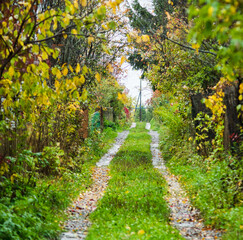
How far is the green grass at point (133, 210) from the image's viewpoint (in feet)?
14.0

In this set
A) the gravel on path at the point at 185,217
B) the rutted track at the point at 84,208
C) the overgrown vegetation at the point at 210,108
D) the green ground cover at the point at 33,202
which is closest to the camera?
the overgrown vegetation at the point at 210,108

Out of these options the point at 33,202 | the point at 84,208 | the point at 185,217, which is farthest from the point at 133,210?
the point at 33,202

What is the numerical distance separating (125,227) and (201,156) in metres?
4.62

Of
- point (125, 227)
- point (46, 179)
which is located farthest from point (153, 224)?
point (46, 179)

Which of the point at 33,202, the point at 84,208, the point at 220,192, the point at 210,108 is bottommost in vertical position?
the point at 84,208

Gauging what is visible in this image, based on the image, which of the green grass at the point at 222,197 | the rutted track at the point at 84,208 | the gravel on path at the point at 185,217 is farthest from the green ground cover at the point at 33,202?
the green grass at the point at 222,197

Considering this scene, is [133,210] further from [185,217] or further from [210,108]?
[210,108]

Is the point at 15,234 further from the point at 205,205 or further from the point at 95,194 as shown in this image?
the point at 95,194

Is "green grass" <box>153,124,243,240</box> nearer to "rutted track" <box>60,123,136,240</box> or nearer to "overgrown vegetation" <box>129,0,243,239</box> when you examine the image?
"overgrown vegetation" <box>129,0,243,239</box>

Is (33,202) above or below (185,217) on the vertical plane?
above

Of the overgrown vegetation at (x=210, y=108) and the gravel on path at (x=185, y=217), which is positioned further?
the gravel on path at (x=185, y=217)

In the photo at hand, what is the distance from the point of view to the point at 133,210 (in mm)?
5355

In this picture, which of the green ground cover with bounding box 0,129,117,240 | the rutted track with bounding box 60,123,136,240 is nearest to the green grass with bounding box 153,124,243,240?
the rutted track with bounding box 60,123,136,240

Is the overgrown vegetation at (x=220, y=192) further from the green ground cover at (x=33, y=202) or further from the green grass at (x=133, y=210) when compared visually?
the green ground cover at (x=33, y=202)
